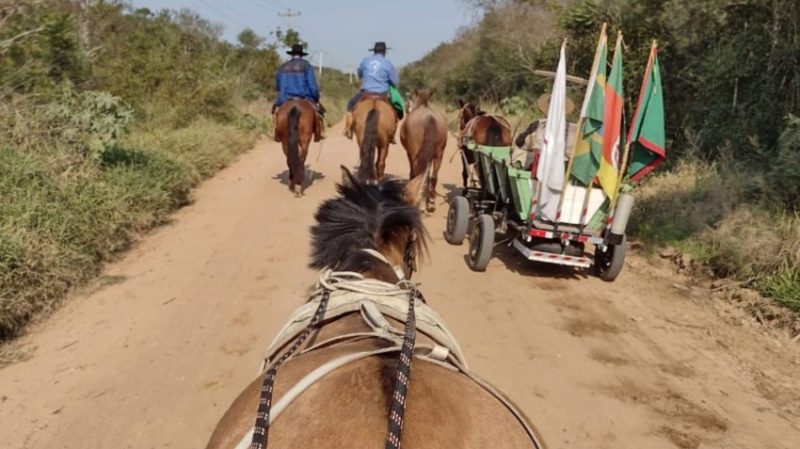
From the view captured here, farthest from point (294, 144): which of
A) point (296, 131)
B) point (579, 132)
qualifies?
point (579, 132)

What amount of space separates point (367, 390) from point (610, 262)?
548 cm

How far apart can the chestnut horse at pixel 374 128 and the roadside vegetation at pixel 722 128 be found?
238cm

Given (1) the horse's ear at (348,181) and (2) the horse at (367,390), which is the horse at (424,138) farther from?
(2) the horse at (367,390)

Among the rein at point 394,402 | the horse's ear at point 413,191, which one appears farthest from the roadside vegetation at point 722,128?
the rein at point 394,402

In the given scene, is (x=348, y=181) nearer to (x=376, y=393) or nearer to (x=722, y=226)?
(x=376, y=393)

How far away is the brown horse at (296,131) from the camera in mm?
9953

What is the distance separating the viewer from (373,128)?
9148mm

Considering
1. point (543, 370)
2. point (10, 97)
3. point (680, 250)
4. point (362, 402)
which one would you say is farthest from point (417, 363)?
point (10, 97)

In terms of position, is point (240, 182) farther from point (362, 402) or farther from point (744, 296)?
point (362, 402)

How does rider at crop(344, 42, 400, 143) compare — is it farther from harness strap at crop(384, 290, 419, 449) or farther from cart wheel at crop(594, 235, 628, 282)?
harness strap at crop(384, 290, 419, 449)

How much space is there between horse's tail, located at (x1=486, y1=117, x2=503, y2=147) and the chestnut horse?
1.69 metres

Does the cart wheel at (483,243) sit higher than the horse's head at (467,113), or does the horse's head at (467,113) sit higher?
the horse's head at (467,113)

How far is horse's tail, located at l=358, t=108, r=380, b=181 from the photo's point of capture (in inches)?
352

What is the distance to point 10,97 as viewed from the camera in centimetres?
772
